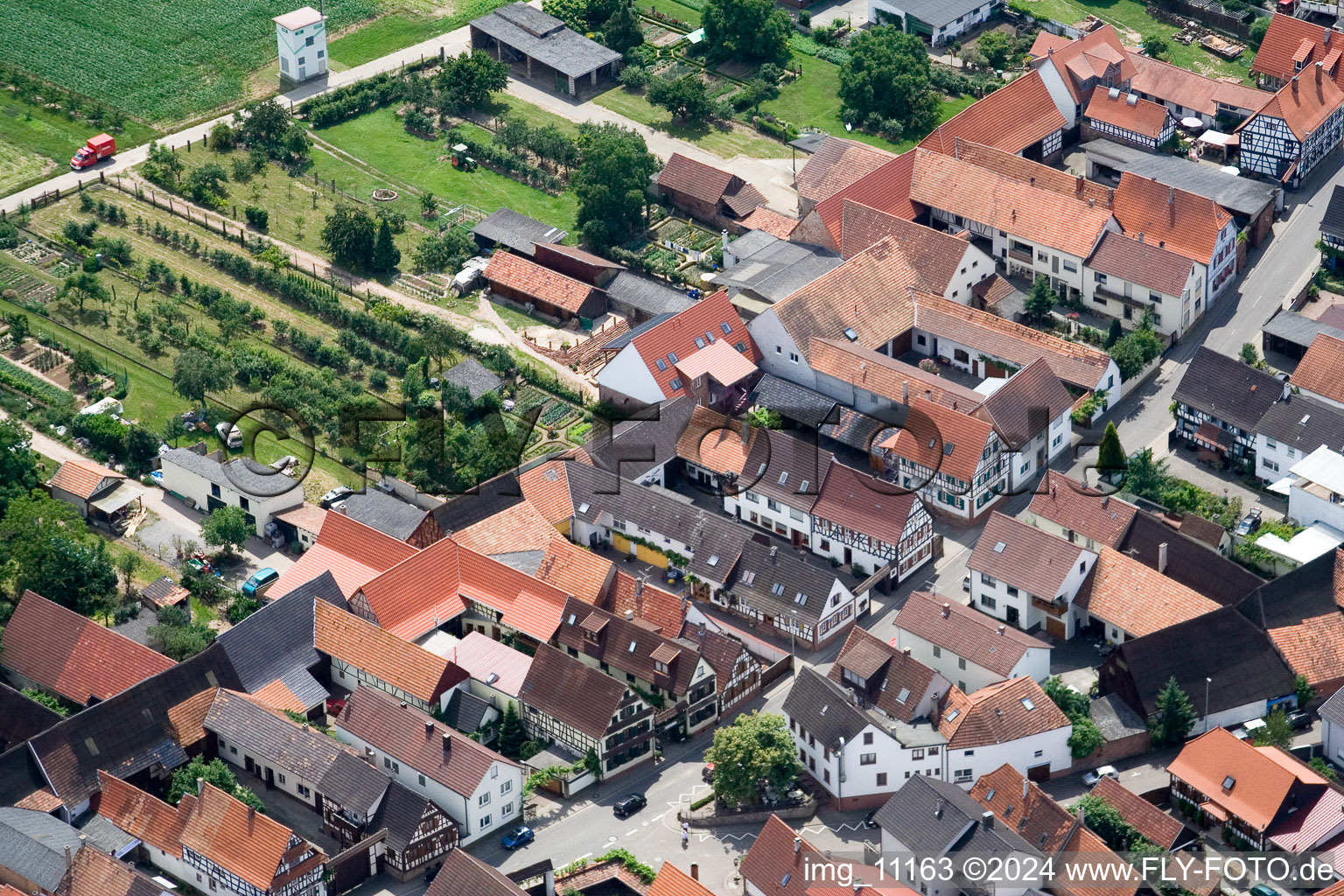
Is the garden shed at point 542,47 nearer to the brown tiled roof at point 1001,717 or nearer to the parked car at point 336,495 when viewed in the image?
the parked car at point 336,495

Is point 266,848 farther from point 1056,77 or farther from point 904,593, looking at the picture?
→ point 1056,77

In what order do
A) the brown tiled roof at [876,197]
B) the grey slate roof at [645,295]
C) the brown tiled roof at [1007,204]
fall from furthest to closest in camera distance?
1. the brown tiled roof at [876,197]
2. the brown tiled roof at [1007,204]
3. the grey slate roof at [645,295]

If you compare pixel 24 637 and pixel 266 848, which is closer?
pixel 266 848

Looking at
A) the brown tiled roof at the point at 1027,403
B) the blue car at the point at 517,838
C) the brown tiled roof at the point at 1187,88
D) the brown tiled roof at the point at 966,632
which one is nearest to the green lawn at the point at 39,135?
the brown tiled roof at the point at 1027,403

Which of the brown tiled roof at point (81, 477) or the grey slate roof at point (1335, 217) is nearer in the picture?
the brown tiled roof at point (81, 477)

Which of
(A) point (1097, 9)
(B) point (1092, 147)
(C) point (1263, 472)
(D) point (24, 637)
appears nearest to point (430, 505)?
(D) point (24, 637)

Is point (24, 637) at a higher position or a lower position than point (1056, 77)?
lower
